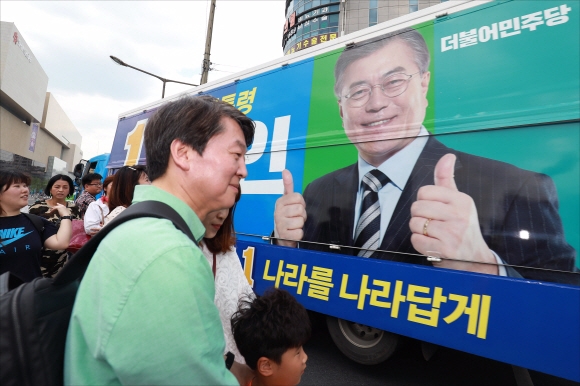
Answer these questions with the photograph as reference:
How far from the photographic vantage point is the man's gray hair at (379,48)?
9.41 feet

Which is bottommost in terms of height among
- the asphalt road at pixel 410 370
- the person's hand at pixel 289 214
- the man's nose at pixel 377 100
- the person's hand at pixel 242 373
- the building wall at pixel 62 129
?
the asphalt road at pixel 410 370

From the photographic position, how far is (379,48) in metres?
3.08

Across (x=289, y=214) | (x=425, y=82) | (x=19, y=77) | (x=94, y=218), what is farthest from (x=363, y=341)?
(x=19, y=77)

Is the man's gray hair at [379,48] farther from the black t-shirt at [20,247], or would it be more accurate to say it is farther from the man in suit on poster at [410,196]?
the black t-shirt at [20,247]

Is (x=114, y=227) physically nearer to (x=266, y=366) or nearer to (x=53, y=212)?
(x=266, y=366)

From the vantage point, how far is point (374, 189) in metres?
2.98

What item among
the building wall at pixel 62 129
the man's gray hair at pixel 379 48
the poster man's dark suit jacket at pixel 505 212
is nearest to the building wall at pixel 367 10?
the man's gray hair at pixel 379 48

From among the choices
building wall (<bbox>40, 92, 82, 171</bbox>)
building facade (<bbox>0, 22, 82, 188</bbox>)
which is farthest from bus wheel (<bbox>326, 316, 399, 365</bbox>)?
building wall (<bbox>40, 92, 82, 171</bbox>)

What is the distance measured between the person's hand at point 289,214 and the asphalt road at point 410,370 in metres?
0.90

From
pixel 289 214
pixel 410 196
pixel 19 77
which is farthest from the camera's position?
pixel 19 77

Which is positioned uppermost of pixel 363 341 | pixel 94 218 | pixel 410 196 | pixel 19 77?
pixel 19 77

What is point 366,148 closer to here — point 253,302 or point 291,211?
point 291,211

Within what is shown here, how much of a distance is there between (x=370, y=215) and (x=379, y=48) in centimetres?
142

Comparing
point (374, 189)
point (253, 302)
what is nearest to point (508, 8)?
point (374, 189)
